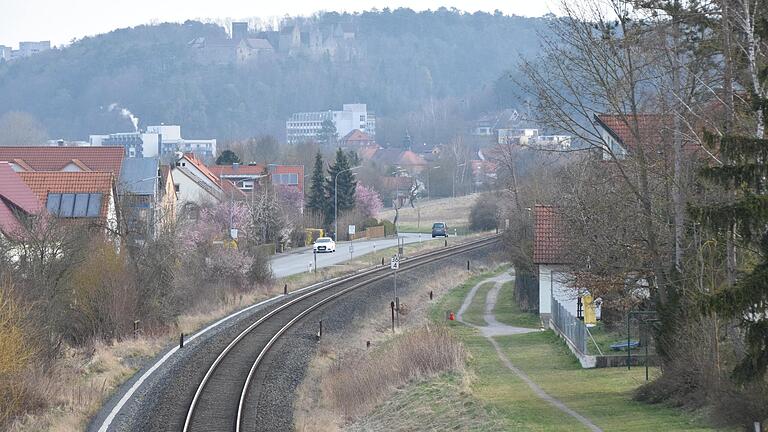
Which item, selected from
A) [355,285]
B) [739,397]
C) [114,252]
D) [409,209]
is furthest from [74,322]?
[409,209]

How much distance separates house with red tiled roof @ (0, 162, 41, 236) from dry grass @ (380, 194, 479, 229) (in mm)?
62280

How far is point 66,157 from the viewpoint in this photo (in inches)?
2859

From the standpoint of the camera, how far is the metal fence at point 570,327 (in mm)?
29109

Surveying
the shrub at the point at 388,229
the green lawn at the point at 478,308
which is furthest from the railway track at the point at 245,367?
the shrub at the point at 388,229

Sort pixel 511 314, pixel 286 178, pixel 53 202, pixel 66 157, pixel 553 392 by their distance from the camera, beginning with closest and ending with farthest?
pixel 553 392, pixel 511 314, pixel 53 202, pixel 66 157, pixel 286 178

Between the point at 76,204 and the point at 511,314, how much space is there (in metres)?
21.3

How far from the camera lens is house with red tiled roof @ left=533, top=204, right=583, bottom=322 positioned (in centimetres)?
3947

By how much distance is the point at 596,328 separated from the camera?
3603 cm

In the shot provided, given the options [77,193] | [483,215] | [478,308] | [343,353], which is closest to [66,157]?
[77,193]

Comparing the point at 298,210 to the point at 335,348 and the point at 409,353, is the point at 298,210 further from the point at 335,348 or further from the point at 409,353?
the point at 409,353

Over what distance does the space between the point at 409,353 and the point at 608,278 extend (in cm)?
533

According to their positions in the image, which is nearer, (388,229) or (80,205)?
(80,205)

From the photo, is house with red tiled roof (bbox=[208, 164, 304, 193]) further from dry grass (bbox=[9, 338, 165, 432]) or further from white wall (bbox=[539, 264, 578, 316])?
dry grass (bbox=[9, 338, 165, 432])

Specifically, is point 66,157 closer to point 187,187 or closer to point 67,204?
point 187,187
